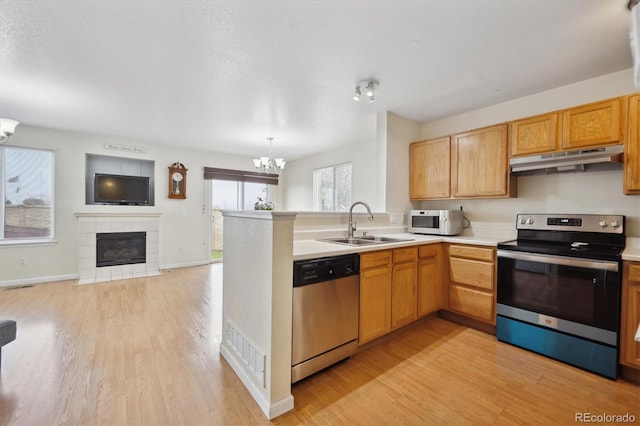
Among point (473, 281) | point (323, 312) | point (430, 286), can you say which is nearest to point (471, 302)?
point (473, 281)

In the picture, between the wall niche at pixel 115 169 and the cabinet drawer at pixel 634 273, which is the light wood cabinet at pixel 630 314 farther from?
the wall niche at pixel 115 169

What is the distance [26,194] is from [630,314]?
24.6 feet

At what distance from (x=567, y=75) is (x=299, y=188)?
5.37 m

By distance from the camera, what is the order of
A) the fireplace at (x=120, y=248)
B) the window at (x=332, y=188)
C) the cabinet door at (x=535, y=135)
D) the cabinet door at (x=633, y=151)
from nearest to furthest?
the cabinet door at (x=633, y=151), the cabinet door at (x=535, y=135), the fireplace at (x=120, y=248), the window at (x=332, y=188)

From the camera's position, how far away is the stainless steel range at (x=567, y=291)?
193 cm

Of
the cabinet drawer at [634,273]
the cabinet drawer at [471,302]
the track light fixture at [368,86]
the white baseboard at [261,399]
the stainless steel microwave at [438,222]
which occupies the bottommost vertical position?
the white baseboard at [261,399]

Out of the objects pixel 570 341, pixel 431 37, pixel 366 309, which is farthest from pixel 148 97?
pixel 570 341

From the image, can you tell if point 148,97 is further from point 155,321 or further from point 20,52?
point 155,321

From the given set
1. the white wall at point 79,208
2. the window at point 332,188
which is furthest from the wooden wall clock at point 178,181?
the window at point 332,188

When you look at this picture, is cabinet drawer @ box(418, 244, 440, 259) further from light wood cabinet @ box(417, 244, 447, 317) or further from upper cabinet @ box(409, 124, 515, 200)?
upper cabinet @ box(409, 124, 515, 200)

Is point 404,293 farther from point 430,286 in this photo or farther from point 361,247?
point 361,247

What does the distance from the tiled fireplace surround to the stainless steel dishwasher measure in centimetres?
447

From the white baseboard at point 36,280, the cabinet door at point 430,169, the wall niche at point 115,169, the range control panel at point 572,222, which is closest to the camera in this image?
the range control panel at point 572,222

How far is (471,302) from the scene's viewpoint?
2697mm
